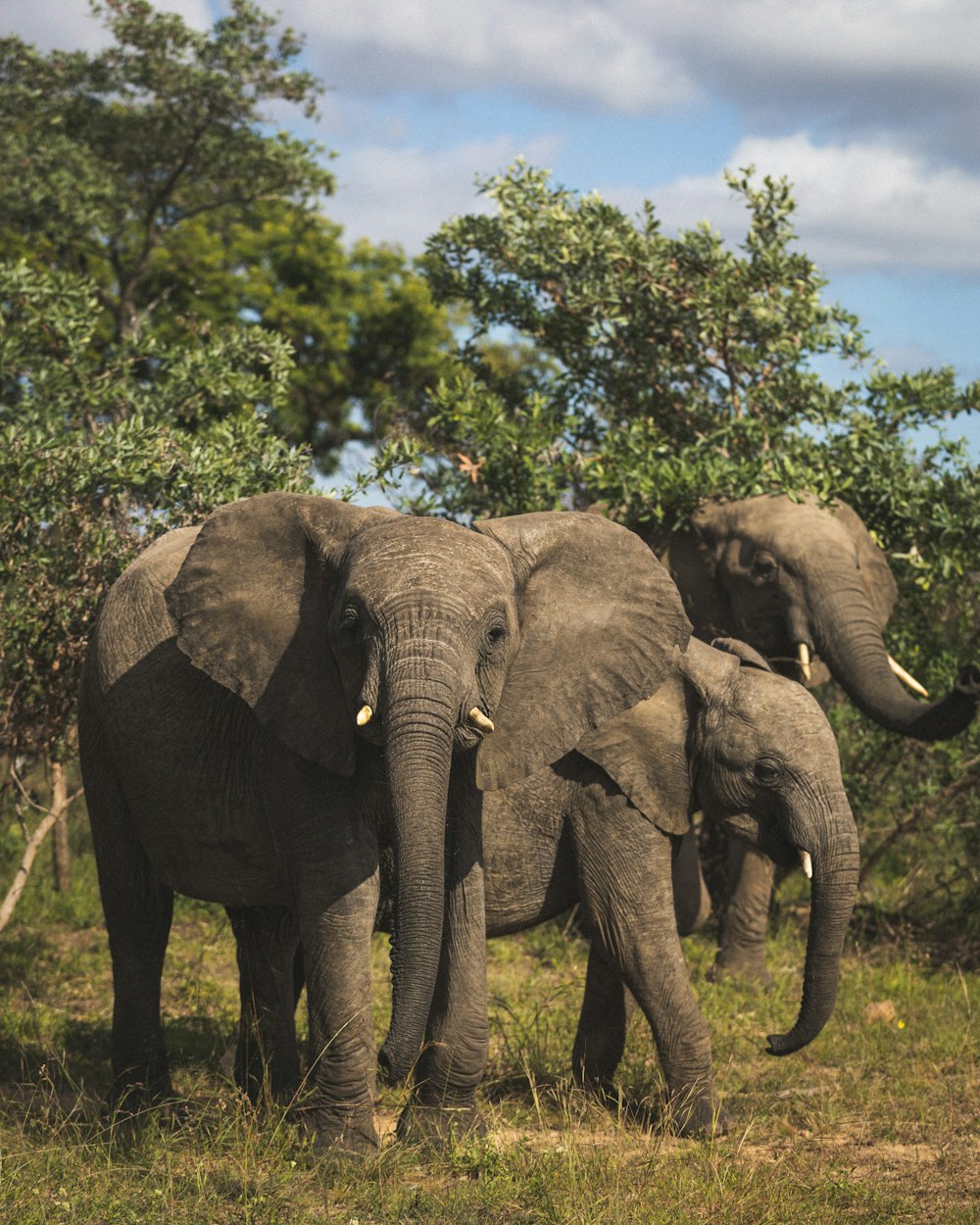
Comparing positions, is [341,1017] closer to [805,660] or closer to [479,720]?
[479,720]

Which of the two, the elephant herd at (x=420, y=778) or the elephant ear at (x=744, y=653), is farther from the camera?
the elephant ear at (x=744, y=653)

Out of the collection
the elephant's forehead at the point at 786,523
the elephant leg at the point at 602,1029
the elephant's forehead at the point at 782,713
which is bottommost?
the elephant leg at the point at 602,1029

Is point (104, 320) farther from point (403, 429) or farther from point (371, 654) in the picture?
point (371, 654)

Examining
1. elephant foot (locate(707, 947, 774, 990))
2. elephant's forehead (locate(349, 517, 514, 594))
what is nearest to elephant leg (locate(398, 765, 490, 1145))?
elephant's forehead (locate(349, 517, 514, 594))

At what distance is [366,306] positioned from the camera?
27000 mm

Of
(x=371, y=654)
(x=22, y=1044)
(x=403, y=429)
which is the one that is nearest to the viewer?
(x=371, y=654)

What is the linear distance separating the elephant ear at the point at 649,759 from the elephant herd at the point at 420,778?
0.01m

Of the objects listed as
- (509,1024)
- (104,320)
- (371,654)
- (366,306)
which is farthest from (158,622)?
(366,306)

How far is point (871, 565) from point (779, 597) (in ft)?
2.30

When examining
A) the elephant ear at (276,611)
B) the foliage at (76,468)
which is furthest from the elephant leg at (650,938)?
the foliage at (76,468)

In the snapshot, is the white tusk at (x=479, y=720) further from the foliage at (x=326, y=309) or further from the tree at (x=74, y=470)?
the foliage at (x=326, y=309)

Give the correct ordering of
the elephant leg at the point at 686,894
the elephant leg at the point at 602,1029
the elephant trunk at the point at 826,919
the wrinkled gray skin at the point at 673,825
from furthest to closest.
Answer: the elephant leg at the point at 686,894 < the elephant leg at the point at 602,1029 < the wrinkled gray skin at the point at 673,825 < the elephant trunk at the point at 826,919

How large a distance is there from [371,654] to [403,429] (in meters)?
6.60

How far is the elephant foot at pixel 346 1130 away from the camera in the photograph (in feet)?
19.0
